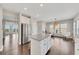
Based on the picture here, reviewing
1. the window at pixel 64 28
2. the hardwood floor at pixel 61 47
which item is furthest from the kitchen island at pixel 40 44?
the window at pixel 64 28

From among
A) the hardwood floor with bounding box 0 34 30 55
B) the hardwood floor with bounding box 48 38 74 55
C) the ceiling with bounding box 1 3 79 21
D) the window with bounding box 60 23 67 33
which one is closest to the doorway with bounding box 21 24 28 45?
the hardwood floor with bounding box 0 34 30 55

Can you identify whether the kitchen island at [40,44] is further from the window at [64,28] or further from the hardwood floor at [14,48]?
the window at [64,28]

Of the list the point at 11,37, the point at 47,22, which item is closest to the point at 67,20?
the point at 47,22

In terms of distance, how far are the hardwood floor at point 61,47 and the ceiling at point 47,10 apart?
19.6 inches

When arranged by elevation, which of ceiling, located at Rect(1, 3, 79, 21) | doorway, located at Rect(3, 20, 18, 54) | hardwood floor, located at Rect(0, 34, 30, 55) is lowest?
hardwood floor, located at Rect(0, 34, 30, 55)

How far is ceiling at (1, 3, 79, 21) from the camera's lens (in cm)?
186

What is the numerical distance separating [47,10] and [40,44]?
2.42 ft

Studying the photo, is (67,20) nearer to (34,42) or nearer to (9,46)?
(34,42)

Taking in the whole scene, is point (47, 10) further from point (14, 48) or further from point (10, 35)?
point (14, 48)

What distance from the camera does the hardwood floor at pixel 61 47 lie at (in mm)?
1944

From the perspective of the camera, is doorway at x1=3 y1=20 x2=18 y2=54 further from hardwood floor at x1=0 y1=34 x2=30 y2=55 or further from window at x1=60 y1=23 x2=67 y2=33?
window at x1=60 y1=23 x2=67 y2=33

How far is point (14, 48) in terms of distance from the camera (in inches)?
76.0

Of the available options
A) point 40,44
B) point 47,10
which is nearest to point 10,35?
point 40,44

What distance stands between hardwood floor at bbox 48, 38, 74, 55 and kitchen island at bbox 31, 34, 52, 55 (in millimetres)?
106
